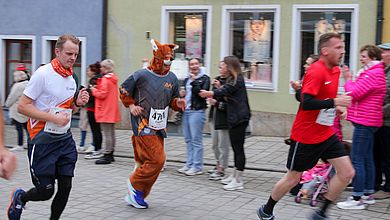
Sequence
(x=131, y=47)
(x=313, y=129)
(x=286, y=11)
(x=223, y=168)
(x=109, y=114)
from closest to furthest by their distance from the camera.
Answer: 1. (x=313, y=129)
2. (x=223, y=168)
3. (x=109, y=114)
4. (x=286, y=11)
5. (x=131, y=47)

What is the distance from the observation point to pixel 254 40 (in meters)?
13.3

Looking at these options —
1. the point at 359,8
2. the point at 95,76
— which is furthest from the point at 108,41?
the point at 359,8

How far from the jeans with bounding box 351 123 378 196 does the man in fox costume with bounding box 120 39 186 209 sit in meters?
2.14

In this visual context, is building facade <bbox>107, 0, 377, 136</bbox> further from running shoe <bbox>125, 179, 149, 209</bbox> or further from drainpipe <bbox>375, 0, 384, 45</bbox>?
running shoe <bbox>125, 179, 149, 209</bbox>

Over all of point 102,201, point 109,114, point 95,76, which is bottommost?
point 102,201

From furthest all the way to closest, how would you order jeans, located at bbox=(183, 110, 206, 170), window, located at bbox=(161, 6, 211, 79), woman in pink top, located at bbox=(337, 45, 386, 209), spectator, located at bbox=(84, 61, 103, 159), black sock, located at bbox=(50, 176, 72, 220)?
1. window, located at bbox=(161, 6, 211, 79)
2. spectator, located at bbox=(84, 61, 103, 159)
3. jeans, located at bbox=(183, 110, 206, 170)
4. woman in pink top, located at bbox=(337, 45, 386, 209)
5. black sock, located at bbox=(50, 176, 72, 220)

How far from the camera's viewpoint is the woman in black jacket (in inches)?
315

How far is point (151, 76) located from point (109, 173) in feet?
8.41

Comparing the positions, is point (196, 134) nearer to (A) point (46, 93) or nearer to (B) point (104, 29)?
(A) point (46, 93)

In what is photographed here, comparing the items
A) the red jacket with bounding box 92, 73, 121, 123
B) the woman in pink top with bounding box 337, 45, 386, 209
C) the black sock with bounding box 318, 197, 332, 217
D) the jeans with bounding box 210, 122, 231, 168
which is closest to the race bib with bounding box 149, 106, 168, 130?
the jeans with bounding box 210, 122, 231, 168

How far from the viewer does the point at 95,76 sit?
10.1 meters

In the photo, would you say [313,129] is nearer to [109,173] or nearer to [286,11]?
[109,173]

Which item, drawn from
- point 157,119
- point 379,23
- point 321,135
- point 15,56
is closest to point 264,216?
point 321,135

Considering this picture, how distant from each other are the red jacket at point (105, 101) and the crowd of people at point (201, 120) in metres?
0.02
